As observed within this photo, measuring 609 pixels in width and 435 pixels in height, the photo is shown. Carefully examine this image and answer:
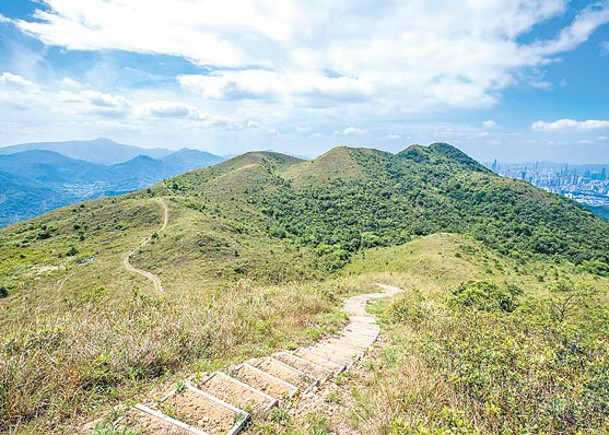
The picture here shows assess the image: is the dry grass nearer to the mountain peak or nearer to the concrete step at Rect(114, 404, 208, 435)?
the concrete step at Rect(114, 404, 208, 435)

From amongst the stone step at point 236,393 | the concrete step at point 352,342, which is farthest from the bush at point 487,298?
the stone step at point 236,393

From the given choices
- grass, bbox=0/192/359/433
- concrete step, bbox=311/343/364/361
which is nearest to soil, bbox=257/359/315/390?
grass, bbox=0/192/359/433

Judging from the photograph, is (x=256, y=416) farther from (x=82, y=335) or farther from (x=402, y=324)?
(x=402, y=324)

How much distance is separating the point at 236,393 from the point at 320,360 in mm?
2237

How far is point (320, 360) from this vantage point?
6305 millimetres

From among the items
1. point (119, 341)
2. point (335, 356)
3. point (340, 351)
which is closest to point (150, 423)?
point (119, 341)

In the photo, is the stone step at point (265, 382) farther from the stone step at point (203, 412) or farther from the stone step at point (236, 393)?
the stone step at point (203, 412)

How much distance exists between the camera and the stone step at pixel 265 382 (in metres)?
4.73

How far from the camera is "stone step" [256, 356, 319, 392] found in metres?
5.12

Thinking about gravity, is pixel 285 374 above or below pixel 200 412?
below

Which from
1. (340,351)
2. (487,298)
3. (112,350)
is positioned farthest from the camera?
(487,298)

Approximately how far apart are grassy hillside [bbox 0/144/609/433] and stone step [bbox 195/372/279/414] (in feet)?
2.77

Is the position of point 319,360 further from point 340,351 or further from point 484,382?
point 484,382

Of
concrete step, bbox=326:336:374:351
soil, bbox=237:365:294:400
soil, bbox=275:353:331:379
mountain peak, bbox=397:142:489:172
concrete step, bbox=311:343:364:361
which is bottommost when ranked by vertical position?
concrete step, bbox=326:336:374:351
